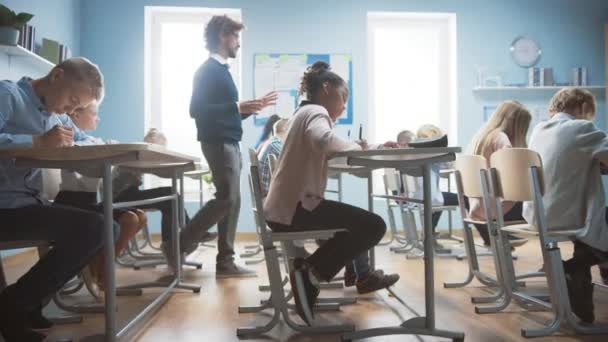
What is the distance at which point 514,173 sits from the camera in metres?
1.89

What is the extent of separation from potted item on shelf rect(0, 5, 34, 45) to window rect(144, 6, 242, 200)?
2222 millimetres

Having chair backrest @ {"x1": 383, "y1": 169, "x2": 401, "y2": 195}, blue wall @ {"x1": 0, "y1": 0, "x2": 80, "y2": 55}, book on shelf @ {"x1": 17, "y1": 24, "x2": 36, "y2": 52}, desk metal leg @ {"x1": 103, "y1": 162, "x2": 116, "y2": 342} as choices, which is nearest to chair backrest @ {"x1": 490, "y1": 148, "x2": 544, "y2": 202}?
desk metal leg @ {"x1": 103, "y1": 162, "x2": 116, "y2": 342}

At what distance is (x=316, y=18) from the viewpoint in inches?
211

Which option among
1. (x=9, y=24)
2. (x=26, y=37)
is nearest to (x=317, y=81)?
(x=9, y=24)

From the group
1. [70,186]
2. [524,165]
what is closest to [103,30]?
[70,186]

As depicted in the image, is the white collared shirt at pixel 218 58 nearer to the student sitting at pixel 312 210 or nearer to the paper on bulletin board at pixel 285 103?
the student sitting at pixel 312 210

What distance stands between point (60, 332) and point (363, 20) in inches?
174

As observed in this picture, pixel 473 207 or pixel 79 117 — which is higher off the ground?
pixel 79 117

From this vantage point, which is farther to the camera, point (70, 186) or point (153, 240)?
point (153, 240)

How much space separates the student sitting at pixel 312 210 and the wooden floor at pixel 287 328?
22 centimetres

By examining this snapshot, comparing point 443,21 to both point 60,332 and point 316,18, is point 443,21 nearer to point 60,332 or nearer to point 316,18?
point 316,18

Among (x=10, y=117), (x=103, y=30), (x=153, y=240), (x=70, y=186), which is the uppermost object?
(x=103, y=30)

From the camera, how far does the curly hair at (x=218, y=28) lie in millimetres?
2973

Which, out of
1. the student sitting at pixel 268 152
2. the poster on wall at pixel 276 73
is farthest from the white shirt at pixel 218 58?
the poster on wall at pixel 276 73
